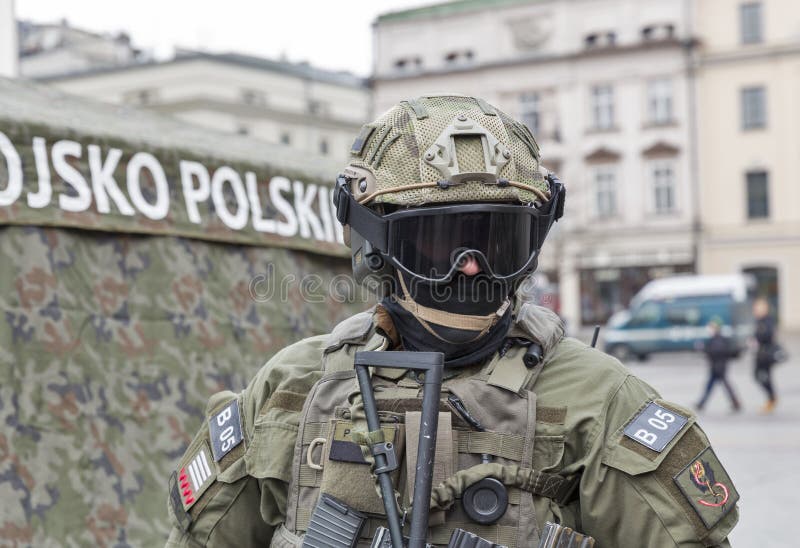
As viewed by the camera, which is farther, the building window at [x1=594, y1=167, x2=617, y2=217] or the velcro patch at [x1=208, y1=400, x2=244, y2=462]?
the building window at [x1=594, y1=167, x2=617, y2=217]

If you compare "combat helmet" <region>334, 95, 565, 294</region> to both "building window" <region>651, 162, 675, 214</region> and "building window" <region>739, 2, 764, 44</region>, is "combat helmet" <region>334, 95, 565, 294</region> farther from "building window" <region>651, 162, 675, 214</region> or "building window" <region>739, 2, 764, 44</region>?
"building window" <region>739, 2, 764, 44</region>

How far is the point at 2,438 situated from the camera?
335 centimetres

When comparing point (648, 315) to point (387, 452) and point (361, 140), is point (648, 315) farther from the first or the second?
point (387, 452)

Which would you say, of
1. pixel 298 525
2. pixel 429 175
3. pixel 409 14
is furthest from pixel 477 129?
pixel 409 14

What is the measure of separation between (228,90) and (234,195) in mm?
37185

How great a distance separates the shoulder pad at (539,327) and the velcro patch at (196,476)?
29.0 inches

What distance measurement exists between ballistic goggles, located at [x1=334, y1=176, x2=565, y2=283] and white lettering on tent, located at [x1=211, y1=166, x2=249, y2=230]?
99.2 inches

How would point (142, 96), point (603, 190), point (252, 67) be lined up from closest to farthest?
point (603, 190), point (252, 67), point (142, 96)

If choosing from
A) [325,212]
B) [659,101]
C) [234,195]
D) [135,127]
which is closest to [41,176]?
[135,127]

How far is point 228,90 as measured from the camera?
39.9 meters

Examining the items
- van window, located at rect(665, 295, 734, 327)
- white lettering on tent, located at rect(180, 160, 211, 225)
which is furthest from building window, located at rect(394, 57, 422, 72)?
white lettering on tent, located at rect(180, 160, 211, 225)

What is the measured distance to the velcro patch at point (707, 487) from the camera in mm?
1606

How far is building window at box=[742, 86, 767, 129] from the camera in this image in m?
28.2

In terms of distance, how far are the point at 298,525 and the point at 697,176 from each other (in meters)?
28.9
